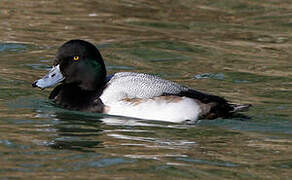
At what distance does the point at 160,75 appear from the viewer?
435 inches

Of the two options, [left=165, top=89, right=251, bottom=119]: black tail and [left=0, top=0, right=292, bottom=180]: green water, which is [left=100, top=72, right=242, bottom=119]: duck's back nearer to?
[left=165, top=89, right=251, bottom=119]: black tail

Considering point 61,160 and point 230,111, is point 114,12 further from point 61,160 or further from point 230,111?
point 61,160

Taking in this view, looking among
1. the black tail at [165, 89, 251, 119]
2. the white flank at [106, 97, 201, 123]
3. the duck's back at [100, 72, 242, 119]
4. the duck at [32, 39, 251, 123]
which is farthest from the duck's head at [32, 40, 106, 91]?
the black tail at [165, 89, 251, 119]

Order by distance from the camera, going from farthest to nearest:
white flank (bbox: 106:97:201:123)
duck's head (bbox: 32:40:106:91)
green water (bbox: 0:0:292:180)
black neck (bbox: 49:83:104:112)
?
duck's head (bbox: 32:40:106:91)
black neck (bbox: 49:83:104:112)
white flank (bbox: 106:97:201:123)
green water (bbox: 0:0:292:180)

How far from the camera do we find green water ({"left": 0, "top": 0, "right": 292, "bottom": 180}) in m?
6.17

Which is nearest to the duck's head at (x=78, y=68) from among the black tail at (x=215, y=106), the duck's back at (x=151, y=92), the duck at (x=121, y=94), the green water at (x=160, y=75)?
the duck at (x=121, y=94)

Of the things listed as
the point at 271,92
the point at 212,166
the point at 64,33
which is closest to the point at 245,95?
the point at 271,92

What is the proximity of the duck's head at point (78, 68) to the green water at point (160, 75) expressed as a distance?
0.36 meters

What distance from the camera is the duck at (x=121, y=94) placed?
7.86 metres

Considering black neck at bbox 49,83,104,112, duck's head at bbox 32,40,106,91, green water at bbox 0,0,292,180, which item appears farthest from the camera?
duck's head at bbox 32,40,106,91

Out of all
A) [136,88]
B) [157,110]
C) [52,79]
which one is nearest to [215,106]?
[157,110]

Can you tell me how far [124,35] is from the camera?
538 inches

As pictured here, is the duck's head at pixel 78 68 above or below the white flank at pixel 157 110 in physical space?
above

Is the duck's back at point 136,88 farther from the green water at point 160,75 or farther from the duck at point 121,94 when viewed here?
the green water at point 160,75
